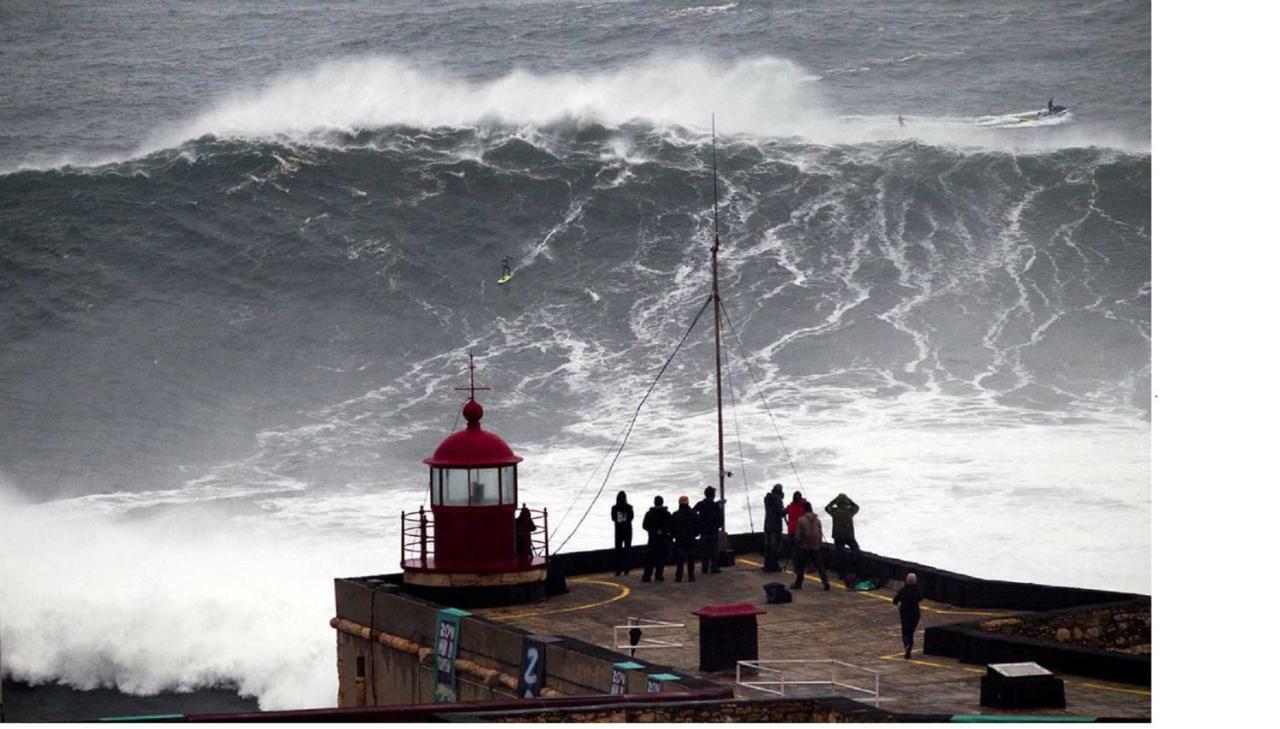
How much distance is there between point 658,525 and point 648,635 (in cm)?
264

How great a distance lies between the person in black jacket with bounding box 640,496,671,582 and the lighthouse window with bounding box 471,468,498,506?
1.58 m

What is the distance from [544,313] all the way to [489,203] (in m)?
5.40

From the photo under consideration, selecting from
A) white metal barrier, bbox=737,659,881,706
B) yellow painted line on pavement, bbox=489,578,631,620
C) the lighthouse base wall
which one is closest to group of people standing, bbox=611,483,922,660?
yellow painted line on pavement, bbox=489,578,631,620

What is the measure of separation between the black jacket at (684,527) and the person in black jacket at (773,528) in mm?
666

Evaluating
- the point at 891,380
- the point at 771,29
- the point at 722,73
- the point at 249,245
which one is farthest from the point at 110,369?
the point at 771,29

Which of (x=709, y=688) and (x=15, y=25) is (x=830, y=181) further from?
(x=709, y=688)

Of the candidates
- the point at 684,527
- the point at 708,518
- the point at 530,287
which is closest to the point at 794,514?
the point at 708,518

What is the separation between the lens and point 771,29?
191 ft

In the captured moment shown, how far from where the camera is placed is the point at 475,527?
19.4 m

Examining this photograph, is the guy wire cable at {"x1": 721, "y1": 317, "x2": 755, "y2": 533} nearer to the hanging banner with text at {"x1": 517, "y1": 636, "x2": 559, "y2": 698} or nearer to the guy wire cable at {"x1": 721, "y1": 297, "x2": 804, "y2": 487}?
the guy wire cable at {"x1": 721, "y1": 297, "x2": 804, "y2": 487}

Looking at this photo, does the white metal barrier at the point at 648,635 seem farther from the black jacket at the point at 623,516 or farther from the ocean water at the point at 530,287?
the ocean water at the point at 530,287

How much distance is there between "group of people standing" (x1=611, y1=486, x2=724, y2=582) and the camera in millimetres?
20344

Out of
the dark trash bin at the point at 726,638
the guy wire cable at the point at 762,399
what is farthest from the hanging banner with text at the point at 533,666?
the guy wire cable at the point at 762,399

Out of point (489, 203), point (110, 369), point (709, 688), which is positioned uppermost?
point (489, 203)
